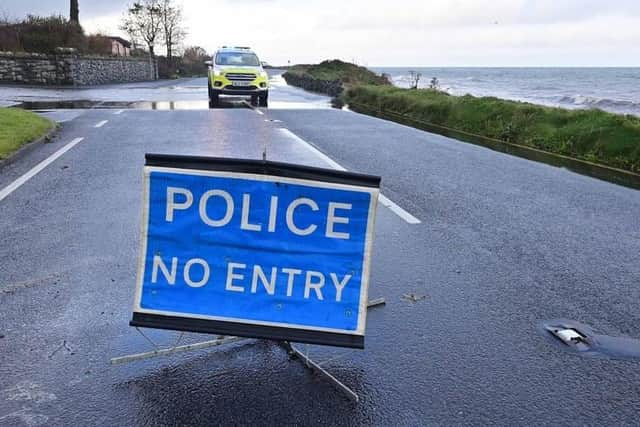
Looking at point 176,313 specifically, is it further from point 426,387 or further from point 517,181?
point 517,181

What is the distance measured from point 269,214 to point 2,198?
5528 millimetres

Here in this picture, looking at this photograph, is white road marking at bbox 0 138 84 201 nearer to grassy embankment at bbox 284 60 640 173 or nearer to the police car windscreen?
grassy embankment at bbox 284 60 640 173

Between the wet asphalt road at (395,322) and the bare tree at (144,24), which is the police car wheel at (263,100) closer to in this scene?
the wet asphalt road at (395,322)

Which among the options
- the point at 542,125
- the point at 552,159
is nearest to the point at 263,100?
the point at 542,125

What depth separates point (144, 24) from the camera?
216 feet

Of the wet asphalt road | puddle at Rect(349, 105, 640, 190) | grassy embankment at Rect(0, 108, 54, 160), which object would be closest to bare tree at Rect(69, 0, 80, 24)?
grassy embankment at Rect(0, 108, 54, 160)

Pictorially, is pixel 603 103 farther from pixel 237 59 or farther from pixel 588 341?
pixel 588 341

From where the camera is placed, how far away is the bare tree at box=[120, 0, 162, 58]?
66000 millimetres

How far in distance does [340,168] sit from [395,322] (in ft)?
17.6

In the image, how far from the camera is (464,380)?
3.32m

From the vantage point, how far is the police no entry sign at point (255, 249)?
3189 millimetres

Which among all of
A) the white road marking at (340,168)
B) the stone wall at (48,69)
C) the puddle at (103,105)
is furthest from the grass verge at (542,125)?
the stone wall at (48,69)

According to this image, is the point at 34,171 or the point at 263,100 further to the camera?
the point at 263,100

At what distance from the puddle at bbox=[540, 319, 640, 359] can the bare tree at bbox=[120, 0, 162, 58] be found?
67.9 metres
